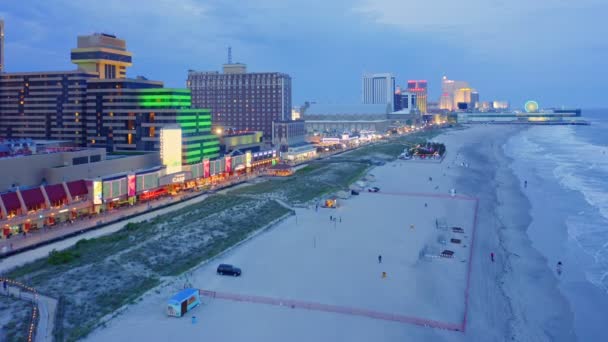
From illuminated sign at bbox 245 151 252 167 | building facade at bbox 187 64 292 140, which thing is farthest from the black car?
building facade at bbox 187 64 292 140

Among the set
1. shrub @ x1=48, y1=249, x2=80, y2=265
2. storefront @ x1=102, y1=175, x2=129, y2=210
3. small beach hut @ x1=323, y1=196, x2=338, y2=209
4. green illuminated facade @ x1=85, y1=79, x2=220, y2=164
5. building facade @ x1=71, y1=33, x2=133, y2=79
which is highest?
building facade @ x1=71, y1=33, x2=133, y2=79

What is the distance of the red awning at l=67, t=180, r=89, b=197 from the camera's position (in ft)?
160

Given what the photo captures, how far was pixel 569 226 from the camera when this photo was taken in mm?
49719

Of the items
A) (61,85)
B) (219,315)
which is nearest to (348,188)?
(219,315)

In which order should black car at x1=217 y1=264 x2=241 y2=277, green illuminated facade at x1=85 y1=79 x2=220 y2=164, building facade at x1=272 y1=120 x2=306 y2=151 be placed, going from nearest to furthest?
black car at x1=217 y1=264 x2=241 y2=277
green illuminated facade at x1=85 y1=79 x2=220 y2=164
building facade at x1=272 y1=120 x2=306 y2=151

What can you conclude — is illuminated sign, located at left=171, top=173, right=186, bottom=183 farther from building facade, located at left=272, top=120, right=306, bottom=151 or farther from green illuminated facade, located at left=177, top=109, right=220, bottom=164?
building facade, located at left=272, top=120, right=306, bottom=151

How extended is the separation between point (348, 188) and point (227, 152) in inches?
1056

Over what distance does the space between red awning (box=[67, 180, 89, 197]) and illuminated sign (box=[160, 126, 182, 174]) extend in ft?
49.2

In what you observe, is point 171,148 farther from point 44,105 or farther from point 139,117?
point 44,105

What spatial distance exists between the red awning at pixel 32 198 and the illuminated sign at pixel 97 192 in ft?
18.7

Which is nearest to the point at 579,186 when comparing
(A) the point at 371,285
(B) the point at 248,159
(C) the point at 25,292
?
(B) the point at 248,159

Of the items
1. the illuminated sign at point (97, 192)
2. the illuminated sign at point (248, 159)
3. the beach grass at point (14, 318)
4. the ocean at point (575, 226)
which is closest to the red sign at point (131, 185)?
the illuminated sign at point (97, 192)

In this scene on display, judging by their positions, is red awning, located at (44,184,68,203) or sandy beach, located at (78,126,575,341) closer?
sandy beach, located at (78,126,575,341)

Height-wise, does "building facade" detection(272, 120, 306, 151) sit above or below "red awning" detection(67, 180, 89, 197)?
above
